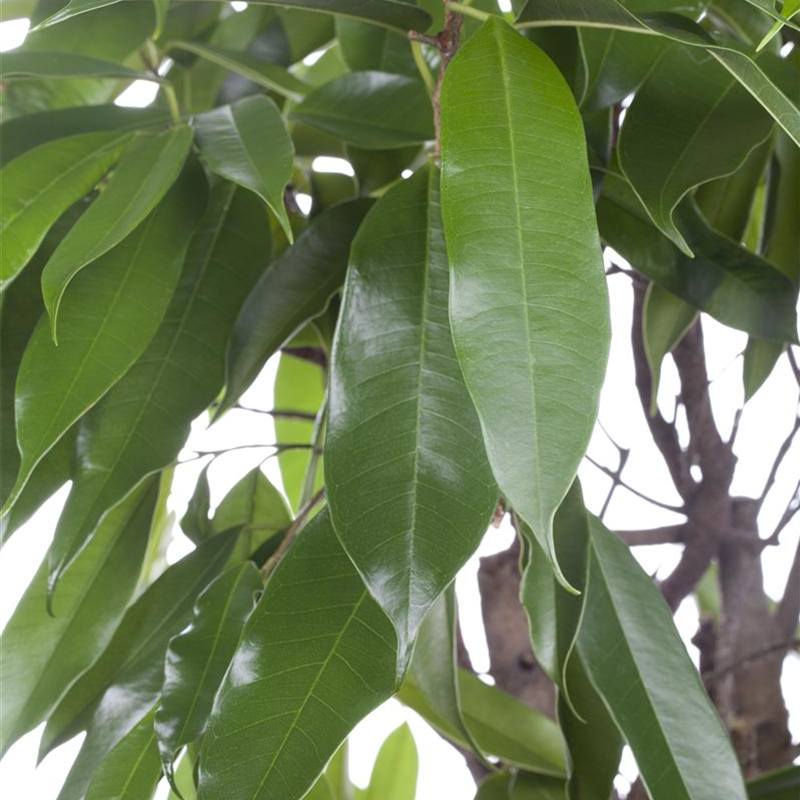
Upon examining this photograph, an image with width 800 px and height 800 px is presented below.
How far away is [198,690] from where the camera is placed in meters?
0.44

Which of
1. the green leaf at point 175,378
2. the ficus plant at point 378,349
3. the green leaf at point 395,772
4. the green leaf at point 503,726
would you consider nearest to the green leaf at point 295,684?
the ficus plant at point 378,349

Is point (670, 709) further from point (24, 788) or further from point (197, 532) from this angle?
point (24, 788)

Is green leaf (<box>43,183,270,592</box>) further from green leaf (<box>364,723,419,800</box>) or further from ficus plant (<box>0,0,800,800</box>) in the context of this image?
green leaf (<box>364,723,419,800</box>)

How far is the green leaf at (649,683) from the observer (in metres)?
0.45

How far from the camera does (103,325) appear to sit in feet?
1.59

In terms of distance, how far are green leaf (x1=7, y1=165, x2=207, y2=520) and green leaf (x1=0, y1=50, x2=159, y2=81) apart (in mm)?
82

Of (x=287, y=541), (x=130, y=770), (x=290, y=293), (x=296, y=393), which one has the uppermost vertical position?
(x=296, y=393)

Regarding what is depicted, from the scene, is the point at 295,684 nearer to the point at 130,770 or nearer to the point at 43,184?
the point at 130,770

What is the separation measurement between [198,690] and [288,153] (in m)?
0.22

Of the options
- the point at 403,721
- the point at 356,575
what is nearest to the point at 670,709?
the point at 356,575

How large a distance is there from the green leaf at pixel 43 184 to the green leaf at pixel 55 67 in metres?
0.05

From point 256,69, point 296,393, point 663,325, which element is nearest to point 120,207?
point 256,69

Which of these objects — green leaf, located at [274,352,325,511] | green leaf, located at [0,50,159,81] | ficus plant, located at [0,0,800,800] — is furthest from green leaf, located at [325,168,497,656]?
green leaf, located at [274,352,325,511]

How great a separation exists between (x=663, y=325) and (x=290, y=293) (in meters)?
0.19
